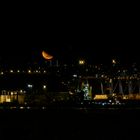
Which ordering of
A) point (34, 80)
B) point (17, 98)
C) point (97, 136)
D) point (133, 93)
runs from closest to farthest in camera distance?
point (97, 136), point (17, 98), point (34, 80), point (133, 93)

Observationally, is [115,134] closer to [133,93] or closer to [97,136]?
[97,136]

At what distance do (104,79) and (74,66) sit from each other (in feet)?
29.2

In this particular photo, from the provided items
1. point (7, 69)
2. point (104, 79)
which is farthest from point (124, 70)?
point (7, 69)

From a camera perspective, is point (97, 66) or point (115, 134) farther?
point (97, 66)

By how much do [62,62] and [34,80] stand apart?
828cm

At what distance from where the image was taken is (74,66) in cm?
8375

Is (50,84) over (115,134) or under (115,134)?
over

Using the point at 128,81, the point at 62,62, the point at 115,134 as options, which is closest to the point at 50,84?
→ the point at 62,62

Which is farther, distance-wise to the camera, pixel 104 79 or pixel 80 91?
pixel 104 79

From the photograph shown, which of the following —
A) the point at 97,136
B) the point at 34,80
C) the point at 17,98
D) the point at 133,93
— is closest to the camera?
the point at 97,136

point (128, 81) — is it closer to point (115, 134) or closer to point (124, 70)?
point (124, 70)

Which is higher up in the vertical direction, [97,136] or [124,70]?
[124,70]

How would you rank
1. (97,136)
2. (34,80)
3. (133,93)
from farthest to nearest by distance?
1. (133,93)
2. (34,80)
3. (97,136)

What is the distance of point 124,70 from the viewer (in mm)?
88250
